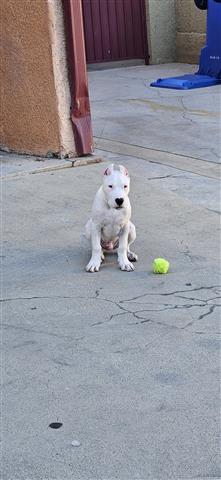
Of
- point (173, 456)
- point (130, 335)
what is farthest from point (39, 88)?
point (173, 456)

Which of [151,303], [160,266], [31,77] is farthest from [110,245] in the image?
[31,77]

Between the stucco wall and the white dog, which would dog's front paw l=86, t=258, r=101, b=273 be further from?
the stucco wall

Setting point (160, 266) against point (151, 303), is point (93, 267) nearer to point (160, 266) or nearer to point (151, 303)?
point (160, 266)

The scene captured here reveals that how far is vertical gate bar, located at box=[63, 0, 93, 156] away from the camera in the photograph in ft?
25.6

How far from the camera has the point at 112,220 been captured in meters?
5.28

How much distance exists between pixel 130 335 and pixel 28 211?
95.9 inches

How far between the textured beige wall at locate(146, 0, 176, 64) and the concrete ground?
6.63 metres

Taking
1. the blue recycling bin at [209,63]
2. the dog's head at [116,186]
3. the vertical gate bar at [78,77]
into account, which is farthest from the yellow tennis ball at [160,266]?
the blue recycling bin at [209,63]

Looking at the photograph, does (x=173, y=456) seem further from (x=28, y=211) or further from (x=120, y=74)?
(x=120, y=74)

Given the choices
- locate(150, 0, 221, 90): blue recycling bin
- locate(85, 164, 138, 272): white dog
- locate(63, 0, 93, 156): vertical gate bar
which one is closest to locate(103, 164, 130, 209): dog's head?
locate(85, 164, 138, 272): white dog

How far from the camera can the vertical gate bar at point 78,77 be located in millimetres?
7793

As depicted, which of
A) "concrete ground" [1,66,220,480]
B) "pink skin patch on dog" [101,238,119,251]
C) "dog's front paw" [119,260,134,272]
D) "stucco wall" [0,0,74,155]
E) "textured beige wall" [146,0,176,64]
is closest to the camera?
"concrete ground" [1,66,220,480]

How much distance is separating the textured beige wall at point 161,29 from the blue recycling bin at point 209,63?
2022mm

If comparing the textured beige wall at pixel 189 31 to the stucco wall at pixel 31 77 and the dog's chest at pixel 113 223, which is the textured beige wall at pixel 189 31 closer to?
the stucco wall at pixel 31 77
